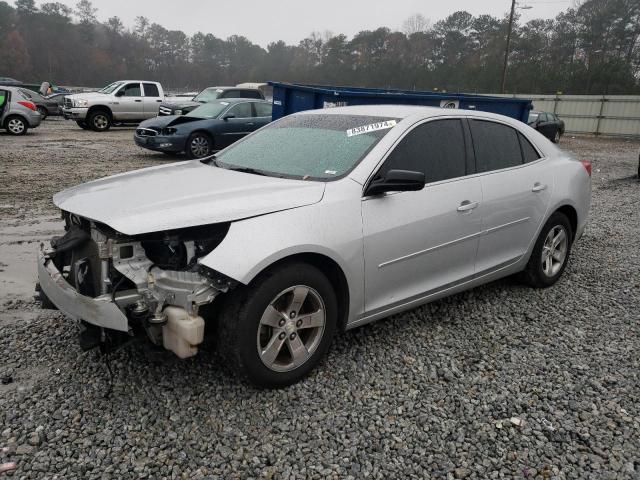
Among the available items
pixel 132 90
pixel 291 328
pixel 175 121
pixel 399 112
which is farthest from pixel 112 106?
pixel 291 328

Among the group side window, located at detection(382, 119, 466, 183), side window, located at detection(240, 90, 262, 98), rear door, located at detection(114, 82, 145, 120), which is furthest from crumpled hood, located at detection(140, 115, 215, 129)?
side window, located at detection(382, 119, 466, 183)

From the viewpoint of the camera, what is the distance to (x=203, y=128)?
1231cm

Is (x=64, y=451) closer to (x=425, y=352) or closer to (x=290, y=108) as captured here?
(x=425, y=352)

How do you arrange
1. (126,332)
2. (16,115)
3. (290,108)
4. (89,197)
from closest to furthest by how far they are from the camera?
1. (126,332)
2. (89,197)
3. (290,108)
4. (16,115)

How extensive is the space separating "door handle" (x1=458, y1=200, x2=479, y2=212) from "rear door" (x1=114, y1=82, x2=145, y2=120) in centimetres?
1817

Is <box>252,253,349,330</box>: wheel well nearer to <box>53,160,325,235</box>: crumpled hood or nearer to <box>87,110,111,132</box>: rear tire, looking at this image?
<box>53,160,325,235</box>: crumpled hood

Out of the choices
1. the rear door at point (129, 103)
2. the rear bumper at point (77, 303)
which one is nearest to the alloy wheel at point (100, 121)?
the rear door at point (129, 103)

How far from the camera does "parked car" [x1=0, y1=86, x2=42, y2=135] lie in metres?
16.1

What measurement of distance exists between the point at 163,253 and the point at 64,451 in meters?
1.04

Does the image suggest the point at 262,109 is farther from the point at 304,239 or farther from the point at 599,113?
the point at 599,113

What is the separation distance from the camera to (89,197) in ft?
9.86

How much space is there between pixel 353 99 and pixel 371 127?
480cm

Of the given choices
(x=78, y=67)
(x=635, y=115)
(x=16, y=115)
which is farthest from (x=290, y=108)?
(x=78, y=67)

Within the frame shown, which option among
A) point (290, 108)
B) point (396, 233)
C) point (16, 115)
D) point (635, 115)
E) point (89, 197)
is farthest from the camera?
point (635, 115)
